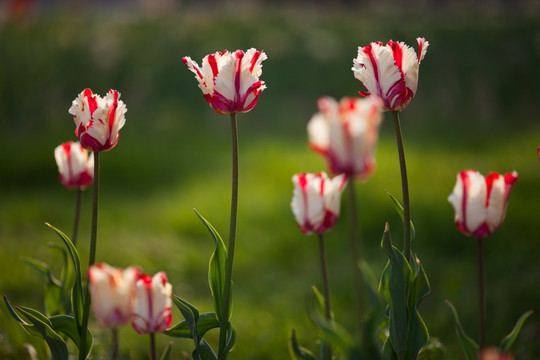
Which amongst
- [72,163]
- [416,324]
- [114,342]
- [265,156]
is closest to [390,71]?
[416,324]

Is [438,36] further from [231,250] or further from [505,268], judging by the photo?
[231,250]

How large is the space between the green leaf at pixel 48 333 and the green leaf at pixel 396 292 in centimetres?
84

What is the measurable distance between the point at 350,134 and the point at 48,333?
979 millimetres

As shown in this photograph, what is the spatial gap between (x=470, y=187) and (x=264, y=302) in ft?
7.11

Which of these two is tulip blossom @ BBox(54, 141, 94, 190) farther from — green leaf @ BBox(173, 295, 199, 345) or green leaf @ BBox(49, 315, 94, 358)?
green leaf @ BBox(173, 295, 199, 345)

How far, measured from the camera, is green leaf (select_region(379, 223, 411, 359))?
4.47ft

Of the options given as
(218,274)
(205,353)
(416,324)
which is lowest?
(205,353)

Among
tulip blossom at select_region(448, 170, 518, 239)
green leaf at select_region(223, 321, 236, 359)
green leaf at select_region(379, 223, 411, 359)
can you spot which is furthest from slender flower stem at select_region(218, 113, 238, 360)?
tulip blossom at select_region(448, 170, 518, 239)

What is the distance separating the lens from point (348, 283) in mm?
3473

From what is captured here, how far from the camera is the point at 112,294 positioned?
112cm

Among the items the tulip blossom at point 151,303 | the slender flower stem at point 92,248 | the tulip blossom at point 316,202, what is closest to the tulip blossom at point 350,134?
the tulip blossom at point 316,202

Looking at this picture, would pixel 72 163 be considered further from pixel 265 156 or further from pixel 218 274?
pixel 265 156

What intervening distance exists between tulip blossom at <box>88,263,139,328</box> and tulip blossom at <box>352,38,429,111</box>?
72cm

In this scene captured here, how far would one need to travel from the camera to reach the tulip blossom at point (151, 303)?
4.46ft
